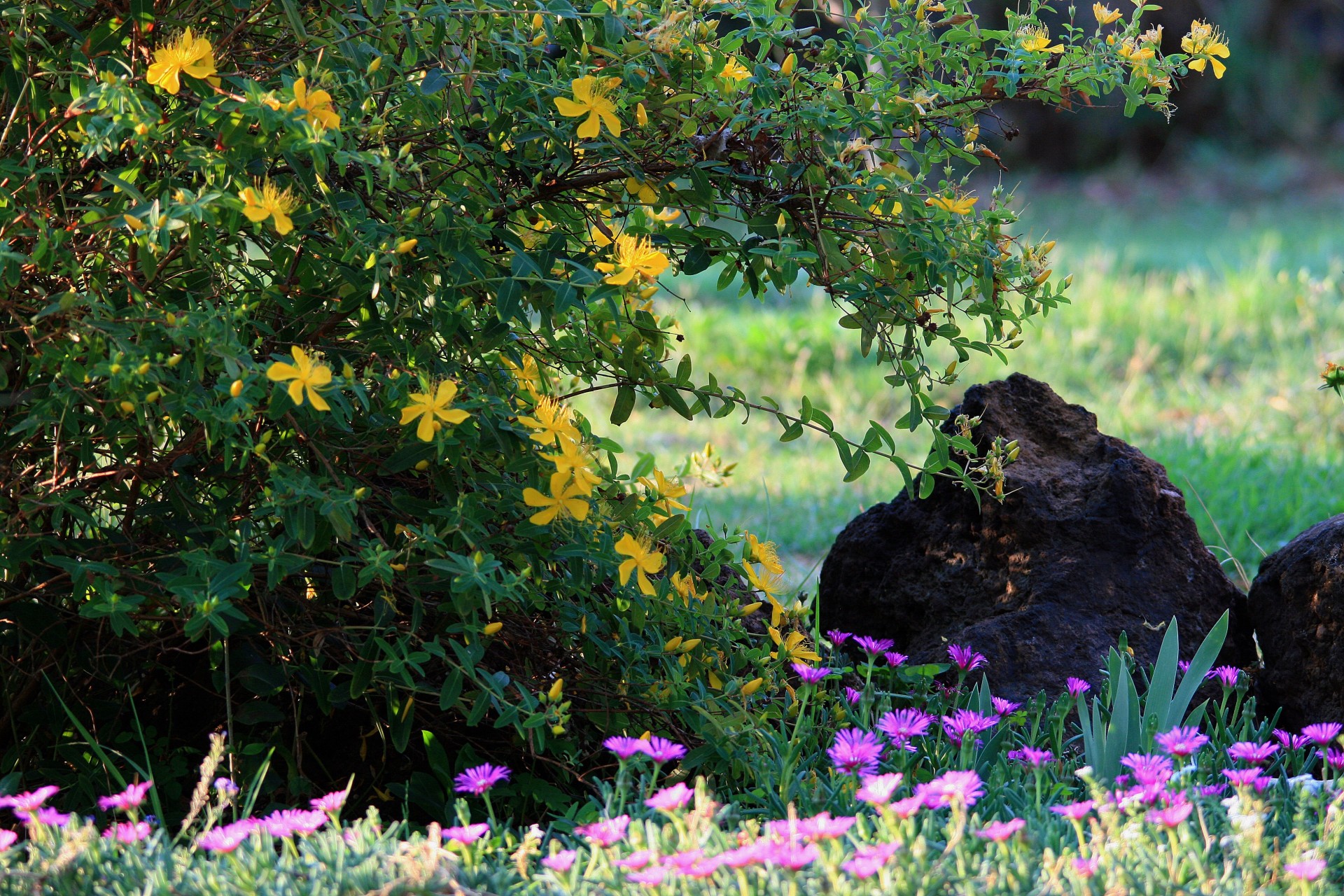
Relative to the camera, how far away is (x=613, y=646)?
2021mm

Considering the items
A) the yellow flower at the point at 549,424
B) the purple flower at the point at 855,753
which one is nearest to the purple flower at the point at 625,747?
the purple flower at the point at 855,753

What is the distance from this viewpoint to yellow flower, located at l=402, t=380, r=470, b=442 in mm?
1561

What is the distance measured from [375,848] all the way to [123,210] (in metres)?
0.82

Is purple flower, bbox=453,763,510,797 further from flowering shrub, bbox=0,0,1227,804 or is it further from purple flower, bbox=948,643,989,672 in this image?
purple flower, bbox=948,643,989,672

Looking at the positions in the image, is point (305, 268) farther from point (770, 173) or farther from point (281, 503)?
point (770, 173)

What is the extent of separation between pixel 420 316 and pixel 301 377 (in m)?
0.42

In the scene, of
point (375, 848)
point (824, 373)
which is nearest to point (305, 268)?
point (375, 848)

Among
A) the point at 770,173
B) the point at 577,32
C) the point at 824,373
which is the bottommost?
the point at 824,373

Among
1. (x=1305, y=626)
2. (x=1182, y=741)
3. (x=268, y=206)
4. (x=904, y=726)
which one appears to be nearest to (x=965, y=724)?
(x=904, y=726)

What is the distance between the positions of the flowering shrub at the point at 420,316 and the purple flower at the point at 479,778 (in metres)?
0.06

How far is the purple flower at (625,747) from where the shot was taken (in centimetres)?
164

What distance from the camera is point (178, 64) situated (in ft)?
5.23

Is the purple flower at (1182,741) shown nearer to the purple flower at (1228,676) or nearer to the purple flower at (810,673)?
the purple flower at (1228,676)

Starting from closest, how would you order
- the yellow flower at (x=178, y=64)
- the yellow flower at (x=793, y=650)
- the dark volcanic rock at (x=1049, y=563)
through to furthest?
the yellow flower at (x=178, y=64) < the yellow flower at (x=793, y=650) < the dark volcanic rock at (x=1049, y=563)
